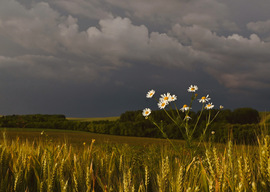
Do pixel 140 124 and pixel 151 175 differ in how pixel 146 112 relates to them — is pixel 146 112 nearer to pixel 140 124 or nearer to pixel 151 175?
pixel 151 175

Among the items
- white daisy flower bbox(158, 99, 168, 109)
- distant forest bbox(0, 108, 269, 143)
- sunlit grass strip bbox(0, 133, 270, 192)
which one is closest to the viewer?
sunlit grass strip bbox(0, 133, 270, 192)

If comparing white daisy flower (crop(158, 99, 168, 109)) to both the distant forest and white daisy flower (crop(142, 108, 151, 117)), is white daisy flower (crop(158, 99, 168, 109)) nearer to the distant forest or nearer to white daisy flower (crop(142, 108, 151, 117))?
white daisy flower (crop(142, 108, 151, 117))

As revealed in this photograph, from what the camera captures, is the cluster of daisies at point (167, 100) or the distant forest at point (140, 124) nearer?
the cluster of daisies at point (167, 100)

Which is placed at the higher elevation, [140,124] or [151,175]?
[140,124]

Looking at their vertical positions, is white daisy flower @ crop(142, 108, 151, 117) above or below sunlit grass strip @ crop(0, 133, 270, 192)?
above

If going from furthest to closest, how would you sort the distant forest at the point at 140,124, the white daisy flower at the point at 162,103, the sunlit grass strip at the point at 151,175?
the distant forest at the point at 140,124 → the white daisy flower at the point at 162,103 → the sunlit grass strip at the point at 151,175

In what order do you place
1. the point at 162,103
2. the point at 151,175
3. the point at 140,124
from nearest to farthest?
the point at 151,175 → the point at 162,103 → the point at 140,124

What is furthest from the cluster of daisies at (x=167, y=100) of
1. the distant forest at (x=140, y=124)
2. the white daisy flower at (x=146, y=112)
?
the distant forest at (x=140, y=124)

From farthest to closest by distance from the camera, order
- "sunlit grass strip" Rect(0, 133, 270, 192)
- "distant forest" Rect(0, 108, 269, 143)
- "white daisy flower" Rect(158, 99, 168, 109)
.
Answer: "distant forest" Rect(0, 108, 269, 143)
"white daisy flower" Rect(158, 99, 168, 109)
"sunlit grass strip" Rect(0, 133, 270, 192)

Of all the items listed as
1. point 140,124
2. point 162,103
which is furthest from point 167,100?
point 140,124

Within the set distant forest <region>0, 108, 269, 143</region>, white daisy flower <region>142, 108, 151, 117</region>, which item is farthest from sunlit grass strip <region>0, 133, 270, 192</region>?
distant forest <region>0, 108, 269, 143</region>

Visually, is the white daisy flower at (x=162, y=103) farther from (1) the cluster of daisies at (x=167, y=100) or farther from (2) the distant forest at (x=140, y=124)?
(2) the distant forest at (x=140, y=124)

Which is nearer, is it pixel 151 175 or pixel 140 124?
pixel 151 175

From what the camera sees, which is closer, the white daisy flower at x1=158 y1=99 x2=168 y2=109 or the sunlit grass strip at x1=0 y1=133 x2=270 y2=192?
the sunlit grass strip at x1=0 y1=133 x2=270 y2=192
